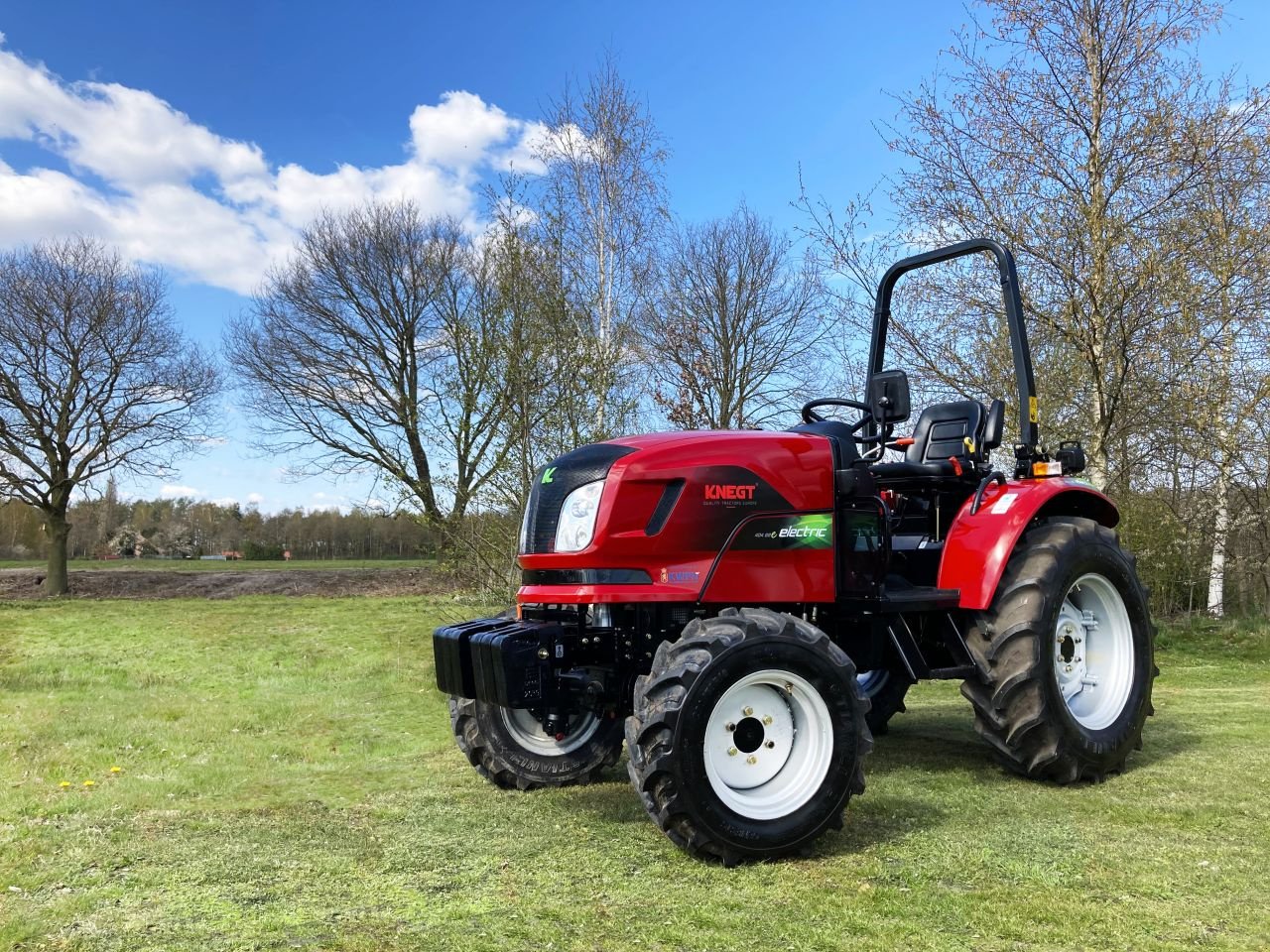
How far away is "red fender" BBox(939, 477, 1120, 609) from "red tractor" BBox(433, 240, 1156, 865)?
0.01 meters

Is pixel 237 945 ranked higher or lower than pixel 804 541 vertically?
lower

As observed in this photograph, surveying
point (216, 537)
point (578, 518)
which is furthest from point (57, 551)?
point (578, 518)

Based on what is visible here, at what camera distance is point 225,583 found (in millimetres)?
24328

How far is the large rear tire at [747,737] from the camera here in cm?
367

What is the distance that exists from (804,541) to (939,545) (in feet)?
4.50

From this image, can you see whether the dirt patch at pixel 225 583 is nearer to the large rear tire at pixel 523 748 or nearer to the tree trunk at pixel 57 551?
the tree trunk at pixel 57 551

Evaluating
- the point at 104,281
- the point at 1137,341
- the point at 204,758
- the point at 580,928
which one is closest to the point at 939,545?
the point at 580,928

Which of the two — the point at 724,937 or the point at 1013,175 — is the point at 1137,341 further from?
the point at 724,937

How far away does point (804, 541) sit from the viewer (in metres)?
4.43

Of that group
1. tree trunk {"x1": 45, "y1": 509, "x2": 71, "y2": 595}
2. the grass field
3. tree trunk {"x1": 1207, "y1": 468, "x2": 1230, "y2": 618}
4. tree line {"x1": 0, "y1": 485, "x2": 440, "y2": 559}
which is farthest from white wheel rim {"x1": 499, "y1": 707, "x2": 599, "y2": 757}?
tree line {"x1": 0, "y1": 485, "x2": 440, "y2": 559}

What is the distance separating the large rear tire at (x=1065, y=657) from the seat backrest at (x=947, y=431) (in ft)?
1.96

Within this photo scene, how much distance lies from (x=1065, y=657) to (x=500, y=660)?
3174 millimetres

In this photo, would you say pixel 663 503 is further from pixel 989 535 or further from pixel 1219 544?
pixel 1219 544

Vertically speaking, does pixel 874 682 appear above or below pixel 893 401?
below
